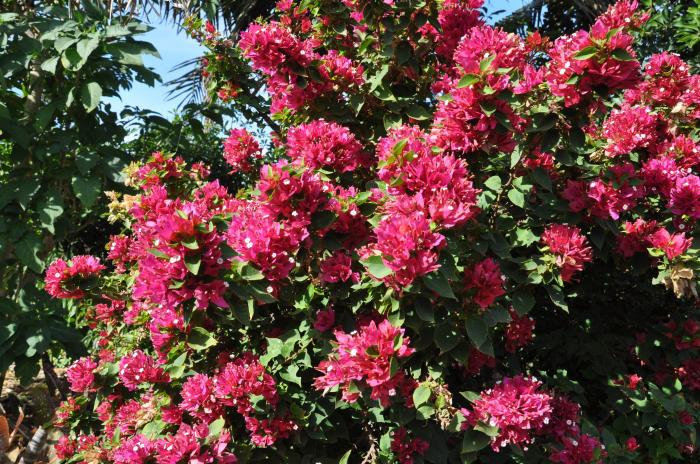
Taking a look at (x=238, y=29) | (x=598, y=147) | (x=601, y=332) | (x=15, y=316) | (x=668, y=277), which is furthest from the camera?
(x=238, y=29)

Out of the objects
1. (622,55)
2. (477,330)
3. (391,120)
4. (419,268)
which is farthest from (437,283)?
(391,120)

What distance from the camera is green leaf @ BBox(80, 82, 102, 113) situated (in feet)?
8.24

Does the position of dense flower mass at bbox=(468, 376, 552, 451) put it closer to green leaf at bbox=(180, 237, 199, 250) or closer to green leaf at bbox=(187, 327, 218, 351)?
green leaf at bbox=(187, 327, 218, 351)

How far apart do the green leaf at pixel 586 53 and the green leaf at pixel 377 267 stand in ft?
2.58

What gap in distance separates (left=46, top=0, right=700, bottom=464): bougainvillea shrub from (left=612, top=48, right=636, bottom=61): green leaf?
3cm

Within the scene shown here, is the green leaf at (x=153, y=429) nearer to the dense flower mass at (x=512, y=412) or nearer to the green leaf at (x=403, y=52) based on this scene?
the dense flower mass at (x=512, y=412)

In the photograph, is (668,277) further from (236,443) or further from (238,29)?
(238,29)

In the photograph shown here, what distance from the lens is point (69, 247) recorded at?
5.34 m

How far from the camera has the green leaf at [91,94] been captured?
2.51 meters

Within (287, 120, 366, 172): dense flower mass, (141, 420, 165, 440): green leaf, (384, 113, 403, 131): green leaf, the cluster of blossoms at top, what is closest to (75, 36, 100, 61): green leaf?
the cluster of blossoms at top

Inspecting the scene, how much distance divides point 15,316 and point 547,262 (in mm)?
2341

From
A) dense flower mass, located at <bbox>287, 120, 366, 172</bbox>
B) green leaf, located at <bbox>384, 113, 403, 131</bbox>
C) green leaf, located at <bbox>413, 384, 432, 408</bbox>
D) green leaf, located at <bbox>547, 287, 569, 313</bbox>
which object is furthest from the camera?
green leaf, located at <bbox>384, 113, 403, 131</bbox>

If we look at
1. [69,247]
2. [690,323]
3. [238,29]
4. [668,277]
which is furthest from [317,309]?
[238,29]

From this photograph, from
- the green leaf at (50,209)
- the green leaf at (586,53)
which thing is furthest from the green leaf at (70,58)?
the green leaf at (586,53)
